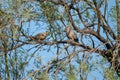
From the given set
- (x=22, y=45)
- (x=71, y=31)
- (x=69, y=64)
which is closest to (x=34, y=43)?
(x=22, y=45)

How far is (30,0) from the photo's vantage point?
15.7 ft

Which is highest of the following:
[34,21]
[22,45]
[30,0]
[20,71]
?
[30,0]

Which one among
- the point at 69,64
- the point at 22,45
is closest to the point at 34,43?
the point at 22,45

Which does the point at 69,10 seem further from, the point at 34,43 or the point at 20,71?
the point at 20,71

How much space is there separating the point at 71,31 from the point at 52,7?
470 mm

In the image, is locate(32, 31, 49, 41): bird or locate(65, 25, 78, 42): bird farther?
locate(32, 31, 49, 41): bird

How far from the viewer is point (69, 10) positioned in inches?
201

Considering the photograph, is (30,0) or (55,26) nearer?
(30,0)

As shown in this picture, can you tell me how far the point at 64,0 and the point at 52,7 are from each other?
213 mm

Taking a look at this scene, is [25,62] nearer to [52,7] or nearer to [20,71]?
[20,71]

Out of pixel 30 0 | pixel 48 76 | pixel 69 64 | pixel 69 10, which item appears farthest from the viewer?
pixel 69 10

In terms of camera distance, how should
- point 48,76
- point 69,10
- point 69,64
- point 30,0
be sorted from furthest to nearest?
point 69,10, point 30,0, point 69,64, point 48,76

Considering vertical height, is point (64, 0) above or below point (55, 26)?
above

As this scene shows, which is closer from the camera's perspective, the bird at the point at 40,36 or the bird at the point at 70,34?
the bird at the point at 70,34
